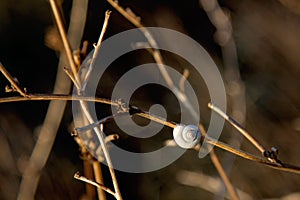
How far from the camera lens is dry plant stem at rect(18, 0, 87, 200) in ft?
3.83

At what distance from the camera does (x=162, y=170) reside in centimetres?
194

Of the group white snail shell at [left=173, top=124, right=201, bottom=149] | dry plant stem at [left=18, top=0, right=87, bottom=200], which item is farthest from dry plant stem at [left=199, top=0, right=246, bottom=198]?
white snail shell at [left=173, top=124, right=201, bottom=149]

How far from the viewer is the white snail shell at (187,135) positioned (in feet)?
2.05

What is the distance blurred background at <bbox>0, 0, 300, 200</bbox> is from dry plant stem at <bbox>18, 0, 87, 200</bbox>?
1.09 feet

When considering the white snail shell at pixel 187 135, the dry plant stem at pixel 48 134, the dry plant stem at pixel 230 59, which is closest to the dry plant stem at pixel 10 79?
the white snail shell at pixel 187 135

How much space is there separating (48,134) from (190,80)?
0.72 m

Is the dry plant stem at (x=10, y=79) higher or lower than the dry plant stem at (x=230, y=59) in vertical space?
lower

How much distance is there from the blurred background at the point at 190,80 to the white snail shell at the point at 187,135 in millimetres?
962

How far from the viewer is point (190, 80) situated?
184cm

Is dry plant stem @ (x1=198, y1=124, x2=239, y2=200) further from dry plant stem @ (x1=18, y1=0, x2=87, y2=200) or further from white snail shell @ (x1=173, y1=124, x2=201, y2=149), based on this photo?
dry plant stem @ (x1=18, y1=0, x2=87, y2=200)

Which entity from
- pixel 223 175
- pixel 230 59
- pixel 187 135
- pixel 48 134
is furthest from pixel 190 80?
pixel 187 135

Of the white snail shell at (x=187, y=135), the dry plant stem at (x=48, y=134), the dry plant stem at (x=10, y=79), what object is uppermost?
the dry plant stem at (x=48, y=134)

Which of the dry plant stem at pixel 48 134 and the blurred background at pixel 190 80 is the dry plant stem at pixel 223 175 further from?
the blurred background at pixel 190 80

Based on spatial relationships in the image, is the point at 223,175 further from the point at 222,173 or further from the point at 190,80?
the point at 190,80
